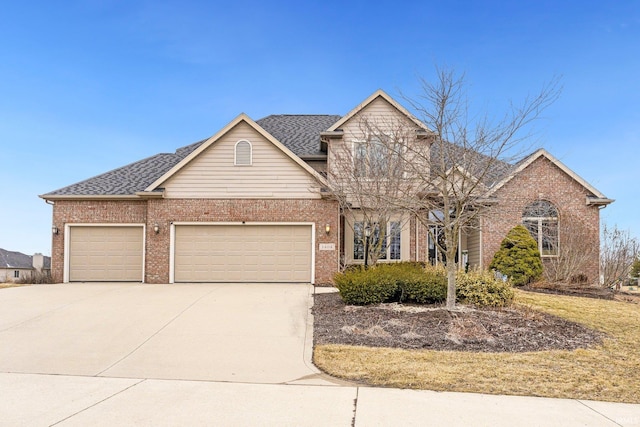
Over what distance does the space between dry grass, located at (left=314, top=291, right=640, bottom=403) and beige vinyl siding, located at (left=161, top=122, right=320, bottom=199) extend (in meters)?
9.14

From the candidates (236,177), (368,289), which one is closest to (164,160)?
(236,177)

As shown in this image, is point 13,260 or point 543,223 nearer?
point 543,223

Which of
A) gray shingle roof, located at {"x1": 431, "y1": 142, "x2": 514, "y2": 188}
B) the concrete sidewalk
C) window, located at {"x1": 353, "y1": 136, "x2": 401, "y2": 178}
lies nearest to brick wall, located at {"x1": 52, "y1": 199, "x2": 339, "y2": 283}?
window, located at {"x1": 353, "y1": 136, "x2": 401, "y2": 178}

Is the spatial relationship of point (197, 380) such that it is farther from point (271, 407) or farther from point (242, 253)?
point (242, 253)

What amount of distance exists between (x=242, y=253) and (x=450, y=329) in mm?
9172

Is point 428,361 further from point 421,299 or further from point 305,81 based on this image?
point 305,81

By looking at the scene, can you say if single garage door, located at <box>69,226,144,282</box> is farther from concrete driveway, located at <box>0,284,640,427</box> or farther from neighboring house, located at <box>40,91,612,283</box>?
concrete driveway, located at <box>0,284,640,427</box>

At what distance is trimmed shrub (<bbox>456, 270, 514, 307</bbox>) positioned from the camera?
1159 cm

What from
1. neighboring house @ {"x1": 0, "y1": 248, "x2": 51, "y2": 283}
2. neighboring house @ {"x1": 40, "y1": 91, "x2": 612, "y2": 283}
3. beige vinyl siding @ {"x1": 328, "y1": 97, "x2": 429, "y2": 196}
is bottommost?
neighboring house @ {"x1": 0, "y1": 248, "x2": 51, "y2": 283}

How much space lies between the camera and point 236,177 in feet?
55.2

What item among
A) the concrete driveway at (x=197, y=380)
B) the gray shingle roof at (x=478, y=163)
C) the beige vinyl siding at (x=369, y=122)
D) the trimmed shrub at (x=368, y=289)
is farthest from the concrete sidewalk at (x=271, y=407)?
the beige vinyl siding at (x=369, y=122)

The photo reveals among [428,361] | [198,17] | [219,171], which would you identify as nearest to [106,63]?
[198,17]

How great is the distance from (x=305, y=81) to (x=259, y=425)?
15.3m

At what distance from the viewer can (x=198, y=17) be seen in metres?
15.1
